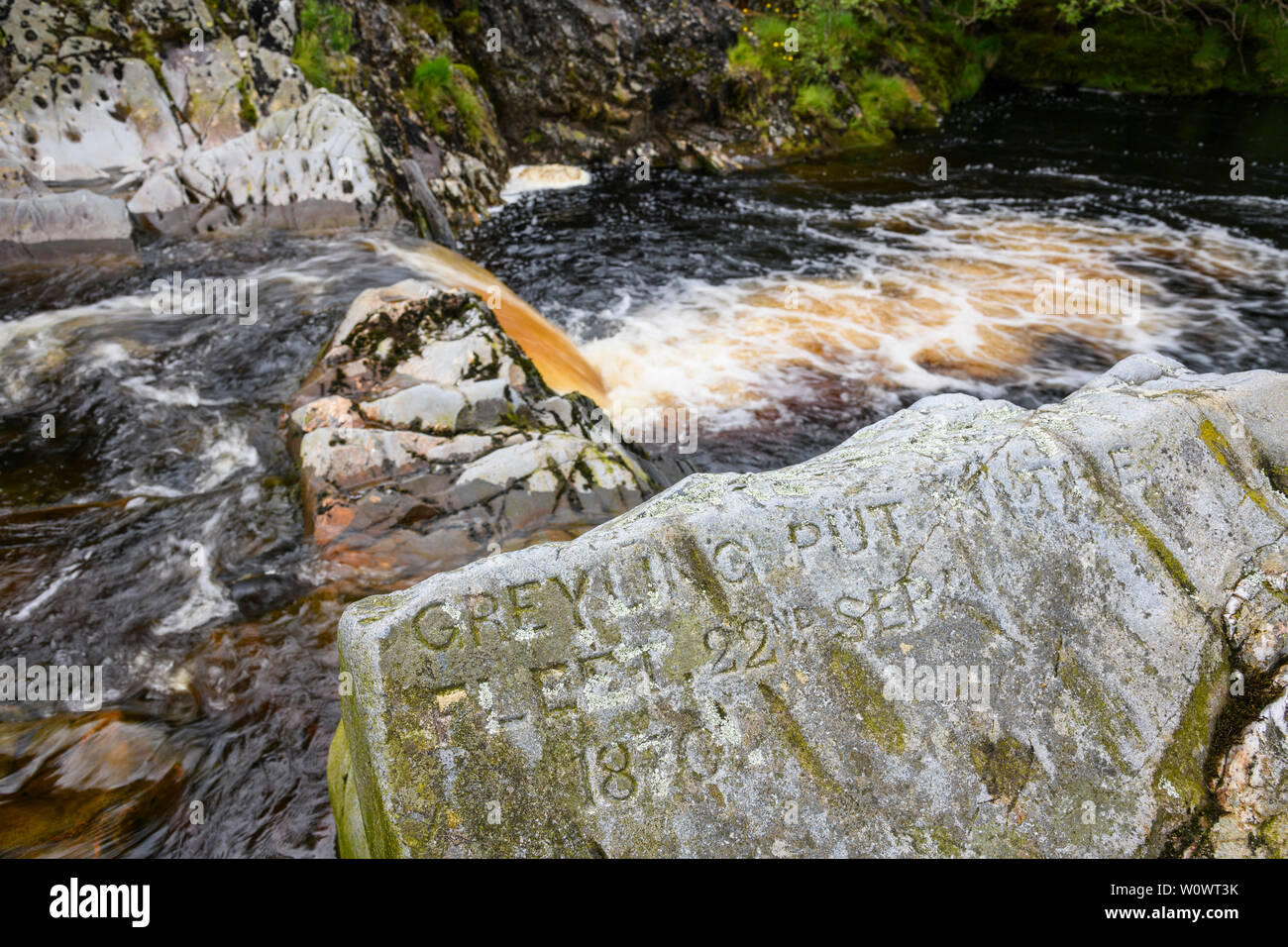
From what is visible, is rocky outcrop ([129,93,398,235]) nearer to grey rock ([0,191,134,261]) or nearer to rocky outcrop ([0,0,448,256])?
rocky outcrop ([0,0,448,256])

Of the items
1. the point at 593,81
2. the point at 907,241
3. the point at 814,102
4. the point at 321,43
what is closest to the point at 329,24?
the point at 321,43

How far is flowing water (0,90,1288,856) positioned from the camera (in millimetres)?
4051

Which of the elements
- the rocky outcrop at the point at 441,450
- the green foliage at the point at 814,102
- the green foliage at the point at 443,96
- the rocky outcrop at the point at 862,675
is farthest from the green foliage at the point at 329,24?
the rocky outcrop at the point at 862,675

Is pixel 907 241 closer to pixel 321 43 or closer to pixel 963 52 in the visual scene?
pixel 321 43

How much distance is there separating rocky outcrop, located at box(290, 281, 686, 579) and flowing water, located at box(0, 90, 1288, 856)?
14.4 inches

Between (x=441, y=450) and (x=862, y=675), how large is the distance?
3.68 meters

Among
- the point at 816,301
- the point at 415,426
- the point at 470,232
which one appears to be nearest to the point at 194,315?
the point at 415,426

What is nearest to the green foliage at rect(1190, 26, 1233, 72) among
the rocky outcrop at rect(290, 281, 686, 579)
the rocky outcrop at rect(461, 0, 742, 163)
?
the rocky outcrop at rect(461, 0, 742, 163)

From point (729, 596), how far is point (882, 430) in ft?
5.13

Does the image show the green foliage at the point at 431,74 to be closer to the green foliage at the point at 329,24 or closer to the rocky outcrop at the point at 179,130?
the green foliage at the point at 329,24

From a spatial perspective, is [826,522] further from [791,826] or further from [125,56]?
[125,56]
